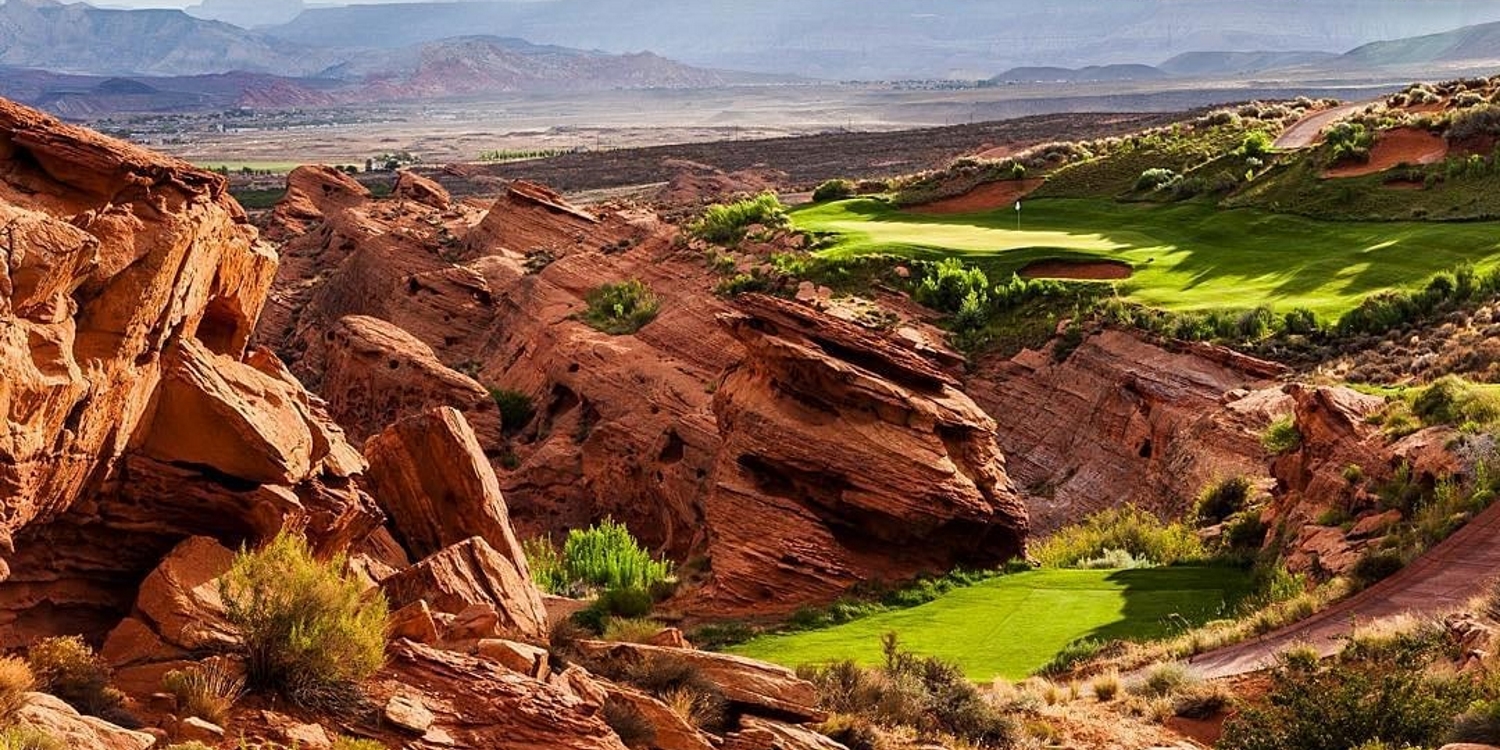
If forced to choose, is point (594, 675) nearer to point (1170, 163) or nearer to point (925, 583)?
point (925, 583)

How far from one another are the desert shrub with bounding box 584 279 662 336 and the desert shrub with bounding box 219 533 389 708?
80.5ft

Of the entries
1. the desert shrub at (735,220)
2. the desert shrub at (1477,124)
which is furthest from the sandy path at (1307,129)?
the desert shrub at (735,220)

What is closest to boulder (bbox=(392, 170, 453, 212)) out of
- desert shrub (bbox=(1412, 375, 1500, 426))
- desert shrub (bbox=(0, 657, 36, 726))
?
desert shrub (bbox=(1412, 375, 1500, 426))

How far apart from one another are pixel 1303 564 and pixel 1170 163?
3291 centimetres

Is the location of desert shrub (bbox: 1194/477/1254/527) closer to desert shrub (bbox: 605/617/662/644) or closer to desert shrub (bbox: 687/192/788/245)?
desert shrub (bbox: 605/617/662/644)

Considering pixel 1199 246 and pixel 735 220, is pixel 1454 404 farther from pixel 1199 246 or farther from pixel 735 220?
pixel 735 220

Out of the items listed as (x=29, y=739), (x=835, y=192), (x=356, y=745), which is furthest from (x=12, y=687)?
(x=835, y=192)

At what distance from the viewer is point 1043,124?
5118 inches

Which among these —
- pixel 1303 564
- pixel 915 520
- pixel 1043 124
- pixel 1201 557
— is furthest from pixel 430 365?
pixel 1043 124

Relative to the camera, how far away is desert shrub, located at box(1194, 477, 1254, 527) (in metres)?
23.2

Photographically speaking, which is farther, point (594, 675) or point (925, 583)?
point (925, 583)

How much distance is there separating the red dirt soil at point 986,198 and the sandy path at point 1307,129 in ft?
26.9

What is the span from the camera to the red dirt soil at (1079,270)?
37281 millimetres

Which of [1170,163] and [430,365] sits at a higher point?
[1170,163]
